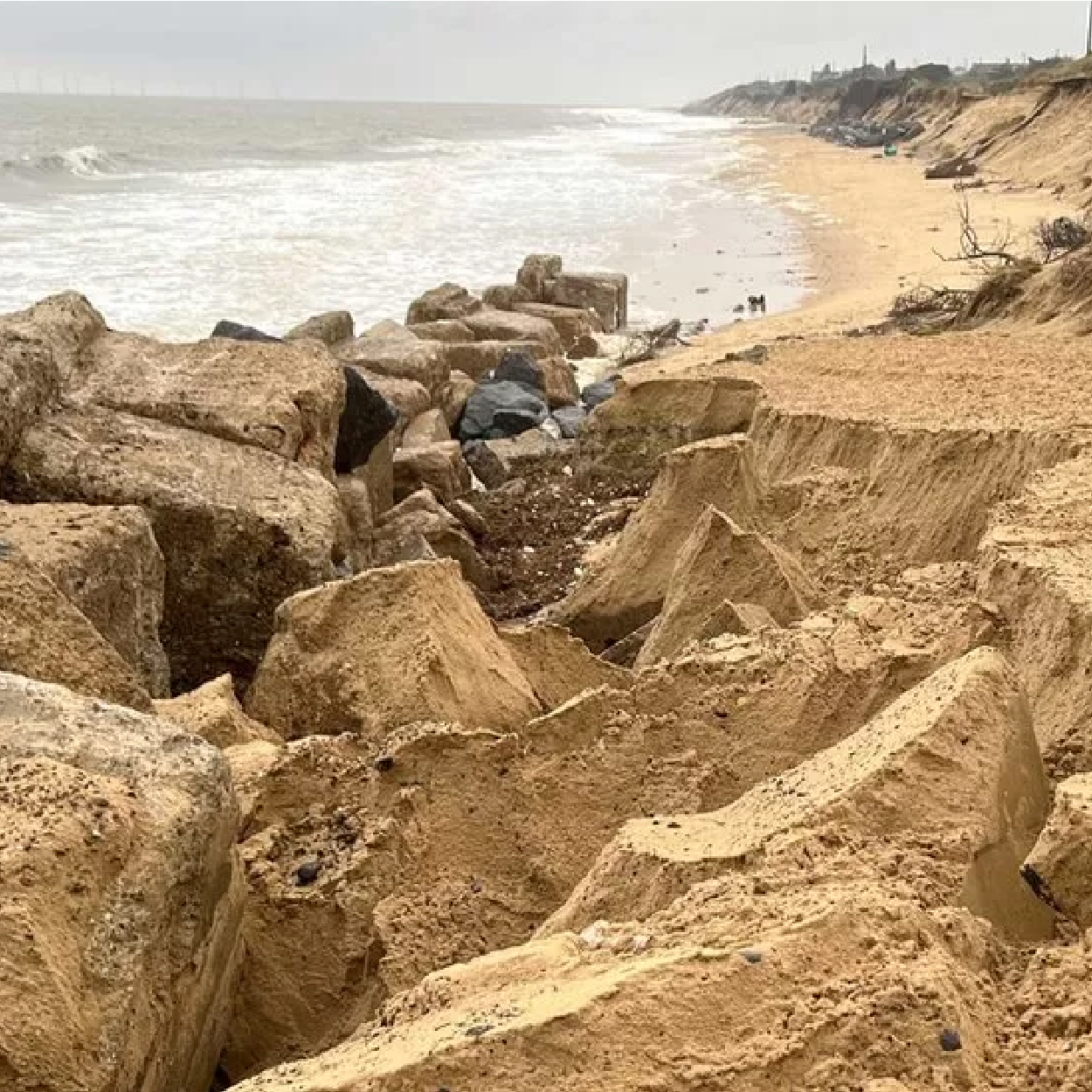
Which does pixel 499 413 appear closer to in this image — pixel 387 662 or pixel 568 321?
pixel 568 321

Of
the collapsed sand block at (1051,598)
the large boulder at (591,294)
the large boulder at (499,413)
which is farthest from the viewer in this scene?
the large boulder at (591,294)

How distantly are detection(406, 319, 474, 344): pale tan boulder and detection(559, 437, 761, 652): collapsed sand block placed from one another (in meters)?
7.28

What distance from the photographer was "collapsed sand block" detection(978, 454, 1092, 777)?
307 centimetres

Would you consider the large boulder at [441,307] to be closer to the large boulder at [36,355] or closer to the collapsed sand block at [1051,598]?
the large boulder at [36,355]

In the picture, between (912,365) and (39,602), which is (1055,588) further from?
(912,365)

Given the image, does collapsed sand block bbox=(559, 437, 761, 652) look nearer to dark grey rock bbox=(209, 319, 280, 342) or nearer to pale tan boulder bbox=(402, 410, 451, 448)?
pale tan boulder bbox=(402, 410, 451, 448)

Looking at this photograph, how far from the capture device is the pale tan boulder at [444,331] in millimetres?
13016

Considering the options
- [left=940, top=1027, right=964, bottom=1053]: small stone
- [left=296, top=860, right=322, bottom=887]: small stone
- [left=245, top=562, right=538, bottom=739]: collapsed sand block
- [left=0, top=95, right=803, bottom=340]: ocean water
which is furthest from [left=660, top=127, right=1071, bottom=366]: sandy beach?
[left=940, top=1027, right=964, bottom=1053]: small stone

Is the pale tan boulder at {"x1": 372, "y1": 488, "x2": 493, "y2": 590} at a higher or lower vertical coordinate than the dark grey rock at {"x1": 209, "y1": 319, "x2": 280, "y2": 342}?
lower

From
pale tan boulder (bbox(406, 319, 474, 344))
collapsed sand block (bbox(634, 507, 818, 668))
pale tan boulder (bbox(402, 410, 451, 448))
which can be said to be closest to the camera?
collapsed sand block (bbox(634, 507, 818, 668))

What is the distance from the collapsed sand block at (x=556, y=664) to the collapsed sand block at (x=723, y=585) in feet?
0.67

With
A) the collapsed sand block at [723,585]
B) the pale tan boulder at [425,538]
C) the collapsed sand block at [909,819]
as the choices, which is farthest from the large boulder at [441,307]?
the collapsed sand block at [909,819]

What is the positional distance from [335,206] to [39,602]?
30.3m

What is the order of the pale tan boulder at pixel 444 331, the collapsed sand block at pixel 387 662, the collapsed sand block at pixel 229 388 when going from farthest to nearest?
the pale tan boulder at pixel 444 331
the collapsed sand block at pixel 229 388
the collapsed sand block at pixel 387 662
